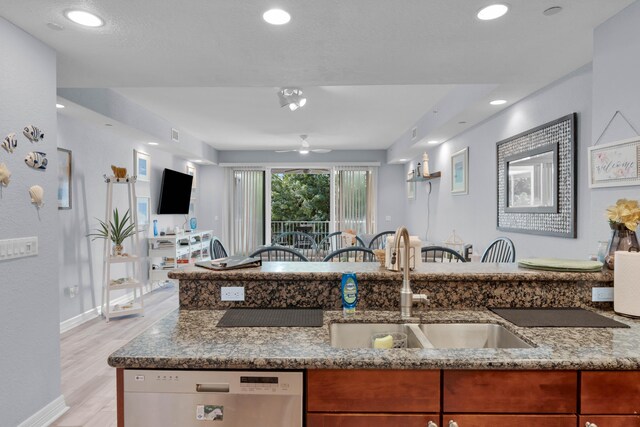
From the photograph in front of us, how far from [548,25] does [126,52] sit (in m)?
2.40

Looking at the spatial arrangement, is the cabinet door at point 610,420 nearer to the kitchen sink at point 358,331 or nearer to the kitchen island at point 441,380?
the kitchen island at point 441,380

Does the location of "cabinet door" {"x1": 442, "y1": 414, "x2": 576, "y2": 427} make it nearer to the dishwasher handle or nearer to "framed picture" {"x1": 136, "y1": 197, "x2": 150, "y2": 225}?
the dishwasher handle

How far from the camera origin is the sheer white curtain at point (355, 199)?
7.88 m

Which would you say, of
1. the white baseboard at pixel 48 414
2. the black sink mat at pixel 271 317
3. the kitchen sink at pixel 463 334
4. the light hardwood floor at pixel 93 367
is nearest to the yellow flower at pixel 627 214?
the kitchen sink at pixel 463 334

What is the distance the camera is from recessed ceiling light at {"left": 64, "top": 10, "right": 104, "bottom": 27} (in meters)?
1.85

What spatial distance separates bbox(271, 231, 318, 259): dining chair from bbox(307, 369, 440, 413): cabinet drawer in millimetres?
4740

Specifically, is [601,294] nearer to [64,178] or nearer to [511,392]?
[511,392]

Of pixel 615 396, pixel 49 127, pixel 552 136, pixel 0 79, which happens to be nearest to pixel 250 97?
pixel 49 127

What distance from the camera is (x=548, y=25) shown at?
199cm

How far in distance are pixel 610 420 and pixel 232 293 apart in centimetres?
135

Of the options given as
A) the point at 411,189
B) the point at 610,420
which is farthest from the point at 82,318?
the point at 411,189

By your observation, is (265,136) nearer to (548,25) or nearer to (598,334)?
(548,25)

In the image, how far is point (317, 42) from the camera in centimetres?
217

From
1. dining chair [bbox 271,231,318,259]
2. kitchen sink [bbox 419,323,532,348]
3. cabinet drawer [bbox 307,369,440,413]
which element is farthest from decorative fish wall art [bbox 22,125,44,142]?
dining chair [bbox 271,231,318,259]
